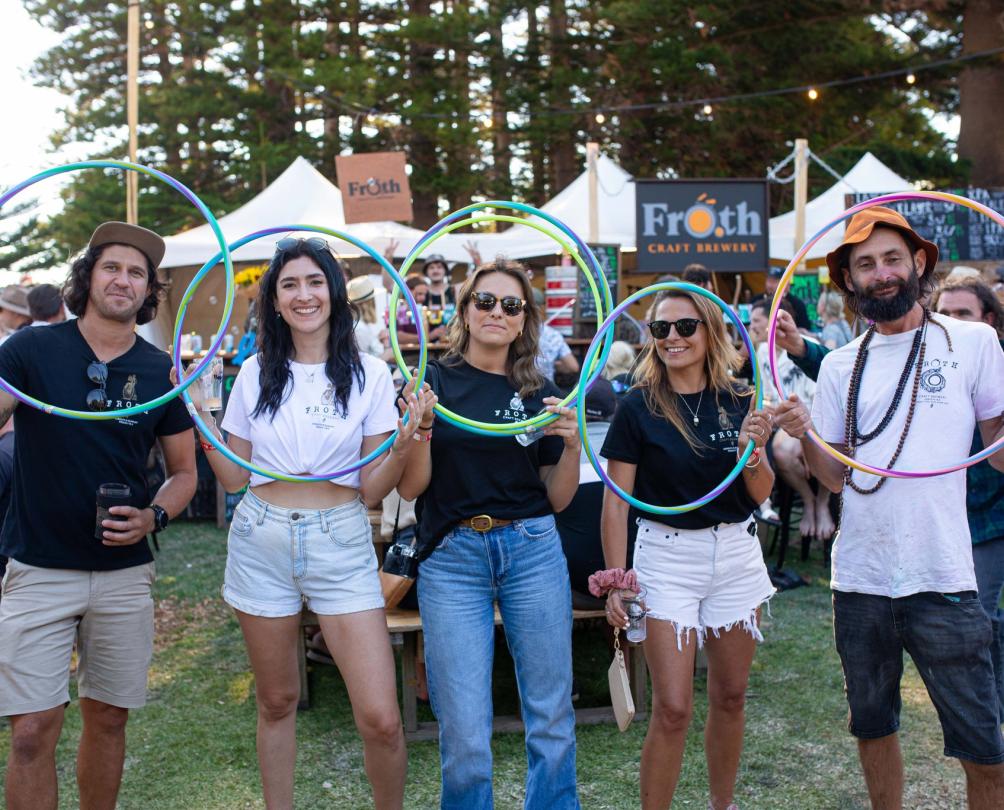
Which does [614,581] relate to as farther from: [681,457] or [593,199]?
[593,199]

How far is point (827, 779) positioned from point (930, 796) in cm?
42

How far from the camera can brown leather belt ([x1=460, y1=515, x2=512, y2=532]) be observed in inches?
139

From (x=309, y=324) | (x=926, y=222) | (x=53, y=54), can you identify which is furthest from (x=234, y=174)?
(x=309, y=324)

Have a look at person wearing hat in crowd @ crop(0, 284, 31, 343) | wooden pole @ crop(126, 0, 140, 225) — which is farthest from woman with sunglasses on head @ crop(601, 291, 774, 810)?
wooden pole @ crop(126, 0, 140, 225)

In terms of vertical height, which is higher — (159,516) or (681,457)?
(681,457)

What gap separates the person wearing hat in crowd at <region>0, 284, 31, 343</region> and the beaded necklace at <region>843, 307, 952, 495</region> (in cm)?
553

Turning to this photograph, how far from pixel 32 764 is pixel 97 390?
129 cm

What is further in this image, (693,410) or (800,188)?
(800,188)

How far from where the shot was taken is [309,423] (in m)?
3.63

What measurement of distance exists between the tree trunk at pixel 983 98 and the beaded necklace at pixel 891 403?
1696 cm

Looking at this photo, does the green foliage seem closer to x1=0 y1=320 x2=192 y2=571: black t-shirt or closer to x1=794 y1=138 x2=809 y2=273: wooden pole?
x1=794 y1=138 x2=809 y2=273: wooden pole

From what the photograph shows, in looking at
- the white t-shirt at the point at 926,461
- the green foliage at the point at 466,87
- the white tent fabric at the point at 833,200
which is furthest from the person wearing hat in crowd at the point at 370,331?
the green foliage at the point at 466,87

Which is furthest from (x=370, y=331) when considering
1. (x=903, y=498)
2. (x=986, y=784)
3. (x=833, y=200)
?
(x=833, y=200)

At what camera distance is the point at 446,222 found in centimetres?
423
